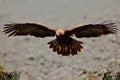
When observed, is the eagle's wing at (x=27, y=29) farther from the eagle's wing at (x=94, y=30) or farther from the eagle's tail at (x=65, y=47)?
the eagle's wing at (x=94, y=30)

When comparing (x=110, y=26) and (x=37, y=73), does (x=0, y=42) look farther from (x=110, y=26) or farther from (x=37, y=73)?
(x=110, y=26)

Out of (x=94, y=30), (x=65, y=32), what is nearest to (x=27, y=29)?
(x=65, y=32)

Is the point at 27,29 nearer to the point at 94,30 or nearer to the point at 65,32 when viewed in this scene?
the point at 65,32

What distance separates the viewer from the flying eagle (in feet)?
33.0

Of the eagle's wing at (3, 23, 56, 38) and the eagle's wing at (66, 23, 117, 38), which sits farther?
the eagle's wing at (3, 23, 56, 38)

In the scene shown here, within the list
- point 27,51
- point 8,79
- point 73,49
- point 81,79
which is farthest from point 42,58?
point 73,49

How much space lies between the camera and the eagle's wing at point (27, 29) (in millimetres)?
10266

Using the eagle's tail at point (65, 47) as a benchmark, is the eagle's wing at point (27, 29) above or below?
above

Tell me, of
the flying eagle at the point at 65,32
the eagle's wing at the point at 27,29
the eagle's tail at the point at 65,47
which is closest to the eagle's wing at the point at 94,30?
the flying eagle at the point at 65,32

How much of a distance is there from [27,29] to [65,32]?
0.61 meters

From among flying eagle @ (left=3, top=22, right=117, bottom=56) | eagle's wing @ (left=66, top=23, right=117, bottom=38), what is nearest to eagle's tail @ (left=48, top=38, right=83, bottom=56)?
flying eagle @ (left=3, top=22, right=117, bottom=56)

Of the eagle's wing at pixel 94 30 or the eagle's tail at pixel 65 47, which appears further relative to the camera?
the eagle's tail at pixel 65 47

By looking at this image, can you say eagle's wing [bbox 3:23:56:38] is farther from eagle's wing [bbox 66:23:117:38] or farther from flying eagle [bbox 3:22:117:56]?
eagle's wing [bbox 66:23:117:38]

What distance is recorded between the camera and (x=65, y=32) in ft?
33.2
